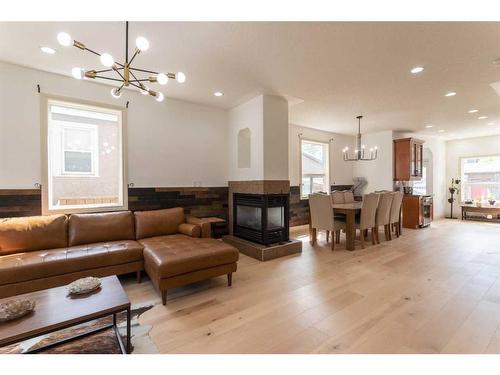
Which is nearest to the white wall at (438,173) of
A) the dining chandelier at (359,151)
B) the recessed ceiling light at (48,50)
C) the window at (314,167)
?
the dining chandelier at (359,151)

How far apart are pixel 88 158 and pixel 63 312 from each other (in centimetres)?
303

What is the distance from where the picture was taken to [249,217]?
420cm

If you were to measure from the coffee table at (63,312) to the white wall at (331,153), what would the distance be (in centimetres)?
466

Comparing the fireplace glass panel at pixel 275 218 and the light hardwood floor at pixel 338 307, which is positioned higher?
the fireplace glass panel at pixel 275 218

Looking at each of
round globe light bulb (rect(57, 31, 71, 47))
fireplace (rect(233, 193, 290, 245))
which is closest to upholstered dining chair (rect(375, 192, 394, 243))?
fireplace (rect(233, 193, 290, 245))

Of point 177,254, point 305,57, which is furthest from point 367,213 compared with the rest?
point 177,254

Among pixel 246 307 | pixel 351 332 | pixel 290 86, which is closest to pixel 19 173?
pixel 246 307

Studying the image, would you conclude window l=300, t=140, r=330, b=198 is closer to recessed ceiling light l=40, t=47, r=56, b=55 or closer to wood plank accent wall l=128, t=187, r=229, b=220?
wood plank accent wall l=128, t=187, r=229, b=220

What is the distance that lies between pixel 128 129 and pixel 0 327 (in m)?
2.98

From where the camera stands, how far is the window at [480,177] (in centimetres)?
705

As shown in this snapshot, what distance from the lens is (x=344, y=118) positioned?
536cm

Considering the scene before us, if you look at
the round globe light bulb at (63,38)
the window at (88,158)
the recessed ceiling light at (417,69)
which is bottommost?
the window at (88,158)

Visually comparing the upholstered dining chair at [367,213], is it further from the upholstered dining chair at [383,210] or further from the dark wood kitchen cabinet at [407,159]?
the dark wood kitchen cabinet at [407,159]
